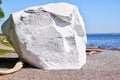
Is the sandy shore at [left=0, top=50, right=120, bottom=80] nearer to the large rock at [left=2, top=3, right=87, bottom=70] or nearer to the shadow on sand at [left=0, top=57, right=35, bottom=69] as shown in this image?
the shadow on sand at [left=0, top=57, right=35, bottom=69]

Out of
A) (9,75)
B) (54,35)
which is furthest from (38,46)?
(9,75)

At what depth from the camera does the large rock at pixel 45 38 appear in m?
18.8

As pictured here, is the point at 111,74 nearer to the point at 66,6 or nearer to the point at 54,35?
the point at 54,35

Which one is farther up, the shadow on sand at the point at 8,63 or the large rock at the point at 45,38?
the large rock at the point at 45,38

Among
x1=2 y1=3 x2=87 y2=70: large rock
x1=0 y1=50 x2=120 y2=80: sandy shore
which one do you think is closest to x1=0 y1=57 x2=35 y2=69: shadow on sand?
x1=0 y1=50 x2=120 y2=80: sandy shore

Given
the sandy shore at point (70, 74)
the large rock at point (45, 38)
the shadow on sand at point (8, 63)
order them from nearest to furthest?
the sandy shore at point (70, 74) < the large rock at point (45, 38) < the shadow on sand at point (8, 63)

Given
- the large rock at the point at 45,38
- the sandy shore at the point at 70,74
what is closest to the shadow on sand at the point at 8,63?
the sandy shore at the point at 70,74

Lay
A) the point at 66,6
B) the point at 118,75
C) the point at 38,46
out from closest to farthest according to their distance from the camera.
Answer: the point at 118,75
the point at 38,46
the point at 66,6

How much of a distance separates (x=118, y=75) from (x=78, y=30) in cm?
427

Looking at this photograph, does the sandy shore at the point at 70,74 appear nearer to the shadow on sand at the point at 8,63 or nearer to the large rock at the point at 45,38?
the shadow on sand at the point at 8,63

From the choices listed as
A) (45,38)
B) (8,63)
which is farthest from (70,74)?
(8,63)

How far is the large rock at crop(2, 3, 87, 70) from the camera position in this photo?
61.7ft

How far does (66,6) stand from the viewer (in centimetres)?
2031

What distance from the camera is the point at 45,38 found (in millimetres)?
18953
